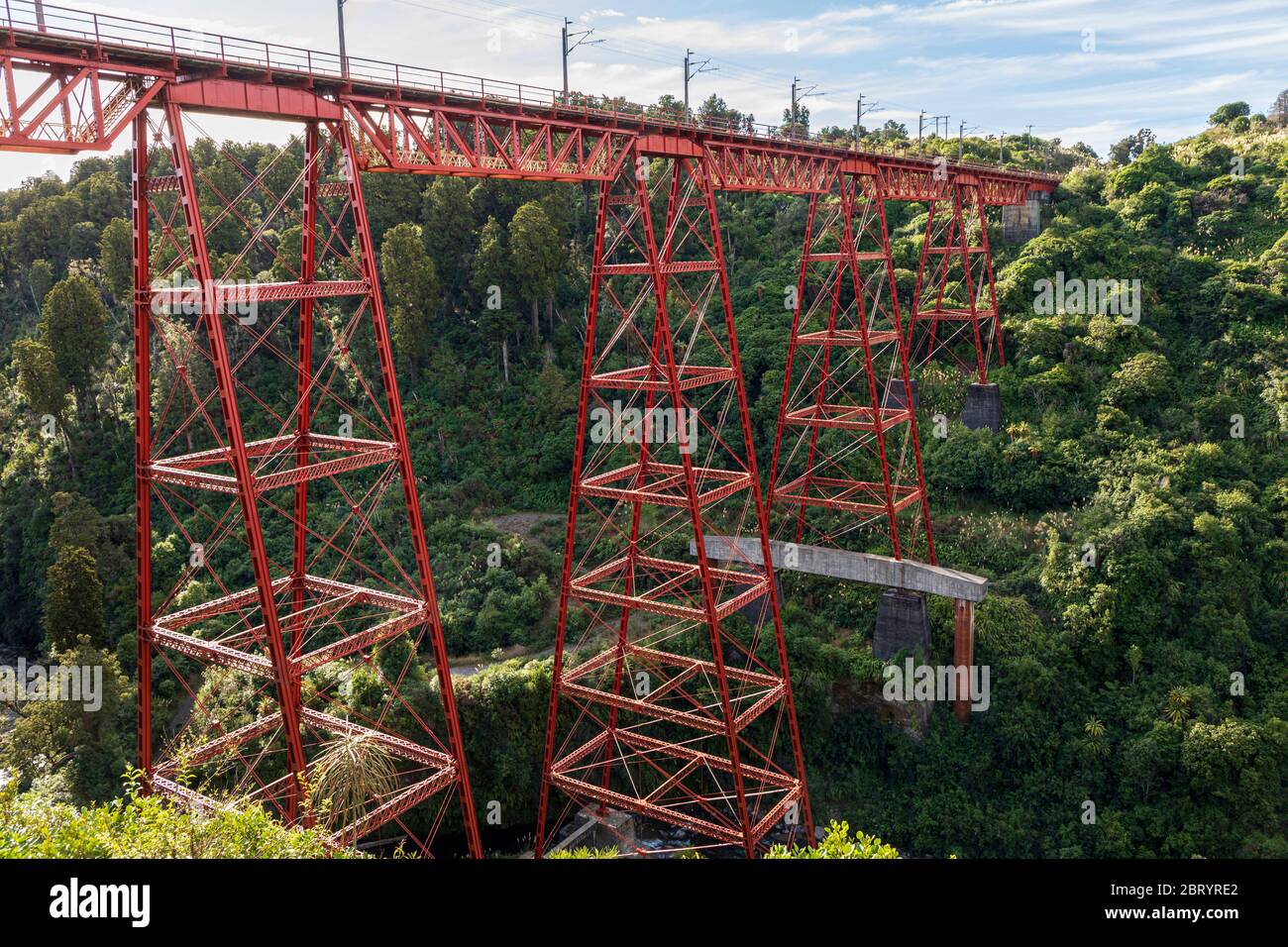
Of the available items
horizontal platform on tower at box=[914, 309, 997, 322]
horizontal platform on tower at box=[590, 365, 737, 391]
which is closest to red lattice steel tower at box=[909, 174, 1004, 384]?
horizontal platform on tower at box=[914, 309, 997, 322]

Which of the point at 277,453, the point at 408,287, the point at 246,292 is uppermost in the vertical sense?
the point at 408,287

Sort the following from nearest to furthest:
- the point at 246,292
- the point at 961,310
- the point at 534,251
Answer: the point at 246,292
the point at 961,310
the point at 534,251

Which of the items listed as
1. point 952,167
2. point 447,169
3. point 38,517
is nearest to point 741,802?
point 447,169

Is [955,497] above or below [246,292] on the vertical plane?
below

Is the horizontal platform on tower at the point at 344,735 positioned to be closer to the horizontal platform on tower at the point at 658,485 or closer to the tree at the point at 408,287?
the horizontal platform on tower at the point at 658,485

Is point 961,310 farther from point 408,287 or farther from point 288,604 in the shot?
point 288,604

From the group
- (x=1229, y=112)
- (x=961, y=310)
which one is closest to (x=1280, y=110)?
(x=1229, y=112)

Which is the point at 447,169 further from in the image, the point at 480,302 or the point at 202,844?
the point at 480,302
